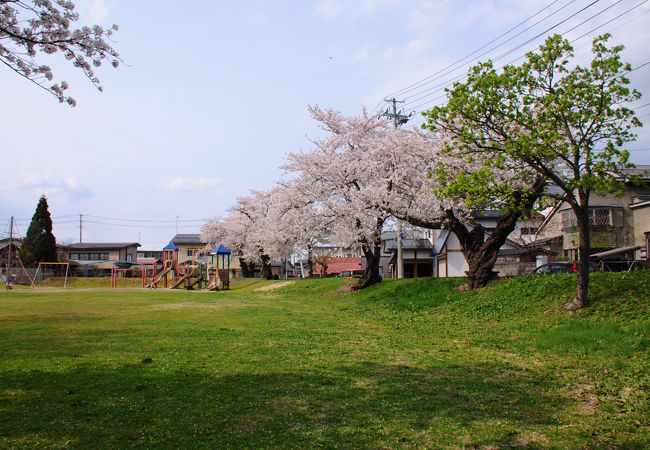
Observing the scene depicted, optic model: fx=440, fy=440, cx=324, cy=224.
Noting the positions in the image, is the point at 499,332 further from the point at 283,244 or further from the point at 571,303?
the point at 283,244

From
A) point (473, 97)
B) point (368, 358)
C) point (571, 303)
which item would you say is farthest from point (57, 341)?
point (571, 303)

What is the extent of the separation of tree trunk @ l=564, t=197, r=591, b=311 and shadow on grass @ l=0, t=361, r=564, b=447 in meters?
5.21

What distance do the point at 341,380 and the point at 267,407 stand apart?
1.73 meters

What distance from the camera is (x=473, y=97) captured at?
1160cm

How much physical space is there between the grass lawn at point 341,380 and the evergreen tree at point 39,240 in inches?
1793

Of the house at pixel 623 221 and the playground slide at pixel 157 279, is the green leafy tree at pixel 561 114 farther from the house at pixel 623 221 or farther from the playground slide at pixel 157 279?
the playground slide at pixel 157 279

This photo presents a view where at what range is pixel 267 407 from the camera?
218 inches

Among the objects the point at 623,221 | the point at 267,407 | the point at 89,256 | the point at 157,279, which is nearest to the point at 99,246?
the point at 89,256

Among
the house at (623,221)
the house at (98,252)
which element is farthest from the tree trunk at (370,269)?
the house at (98,252)

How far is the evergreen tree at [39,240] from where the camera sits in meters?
52.0

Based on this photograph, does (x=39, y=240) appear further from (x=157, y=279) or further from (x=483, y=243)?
(x=483, y=243)

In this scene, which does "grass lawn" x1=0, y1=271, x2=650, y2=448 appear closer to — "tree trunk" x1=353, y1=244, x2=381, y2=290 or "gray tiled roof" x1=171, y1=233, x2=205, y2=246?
"tree trunk" x1=353, y1=244, x2=381, y2=290

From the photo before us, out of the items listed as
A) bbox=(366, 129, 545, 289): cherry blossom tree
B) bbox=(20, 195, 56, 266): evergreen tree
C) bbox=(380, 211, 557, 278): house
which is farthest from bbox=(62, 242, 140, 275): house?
bbox=(366, 129, 545, 289): cherry blossom tree

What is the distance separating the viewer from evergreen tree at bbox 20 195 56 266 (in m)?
52.0
